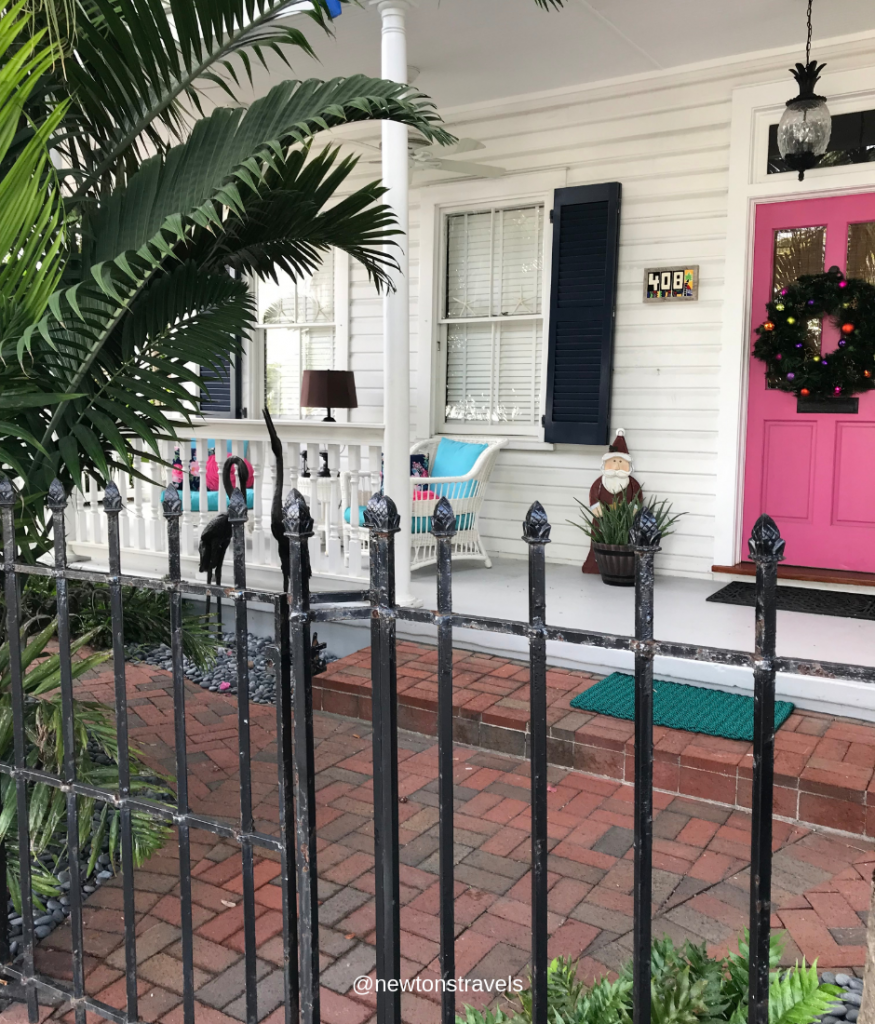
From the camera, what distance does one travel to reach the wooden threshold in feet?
14.8

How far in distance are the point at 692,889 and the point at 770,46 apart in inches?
166

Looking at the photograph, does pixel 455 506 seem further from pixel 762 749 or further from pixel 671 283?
pixel 762 749

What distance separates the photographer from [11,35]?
1.59 m

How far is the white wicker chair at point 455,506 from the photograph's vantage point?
15.4 feet

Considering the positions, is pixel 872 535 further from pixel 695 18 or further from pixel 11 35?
pixel 11 35

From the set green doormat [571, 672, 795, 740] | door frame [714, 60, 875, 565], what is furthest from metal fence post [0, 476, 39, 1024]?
door frame [714, 60, 875, 565]

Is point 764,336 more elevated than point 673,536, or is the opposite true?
point 764,336

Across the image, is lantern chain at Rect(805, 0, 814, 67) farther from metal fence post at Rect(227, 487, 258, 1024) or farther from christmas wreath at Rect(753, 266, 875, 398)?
metal fence post at Rect(227, 487, 258, 1024)

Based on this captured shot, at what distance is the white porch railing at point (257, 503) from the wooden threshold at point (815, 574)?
82.0 inches

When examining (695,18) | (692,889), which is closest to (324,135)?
(695,18)

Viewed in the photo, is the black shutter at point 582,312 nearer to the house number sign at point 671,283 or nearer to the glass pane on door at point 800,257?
the house number sign at point 671,283

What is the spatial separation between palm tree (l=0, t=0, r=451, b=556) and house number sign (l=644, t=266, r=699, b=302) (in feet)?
10.2

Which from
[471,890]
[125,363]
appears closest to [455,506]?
[471,890]

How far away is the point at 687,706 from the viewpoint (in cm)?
324
